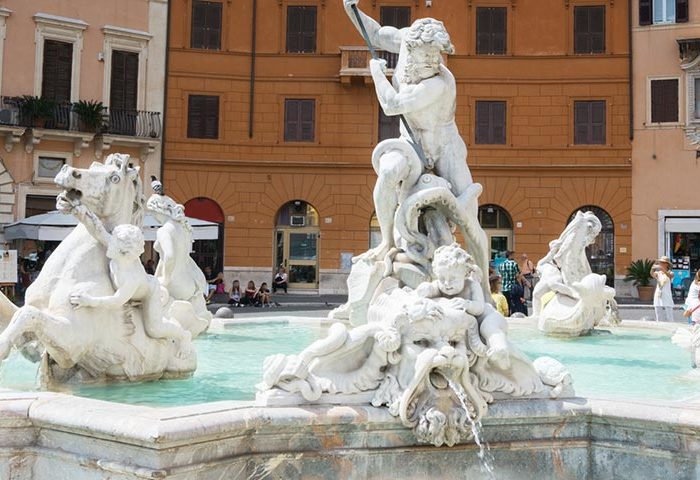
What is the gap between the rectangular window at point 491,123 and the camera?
2769 centimetres

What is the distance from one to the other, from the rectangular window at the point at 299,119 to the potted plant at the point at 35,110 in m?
7.57

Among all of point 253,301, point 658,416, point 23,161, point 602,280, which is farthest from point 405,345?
point 23,161

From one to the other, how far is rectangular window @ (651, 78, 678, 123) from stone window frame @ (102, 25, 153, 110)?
16.7 m

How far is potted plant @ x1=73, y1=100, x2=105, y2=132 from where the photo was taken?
25.5m

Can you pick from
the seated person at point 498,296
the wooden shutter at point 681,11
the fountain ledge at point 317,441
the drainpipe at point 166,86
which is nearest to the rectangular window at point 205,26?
the drainpipe at point 166,86

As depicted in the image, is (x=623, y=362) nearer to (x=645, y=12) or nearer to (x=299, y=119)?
(x=299, y=119)

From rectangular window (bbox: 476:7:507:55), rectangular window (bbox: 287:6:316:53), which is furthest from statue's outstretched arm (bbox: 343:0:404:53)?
rectangular window (bbox: 476:7:507:55)

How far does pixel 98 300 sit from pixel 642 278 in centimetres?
2352

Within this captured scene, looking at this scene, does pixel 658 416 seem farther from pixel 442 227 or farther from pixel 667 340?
pixel 667 340

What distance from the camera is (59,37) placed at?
25.8m

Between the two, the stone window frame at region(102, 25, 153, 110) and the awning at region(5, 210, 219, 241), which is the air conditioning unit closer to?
the stone window frame at region(102, 25, 153, 110)

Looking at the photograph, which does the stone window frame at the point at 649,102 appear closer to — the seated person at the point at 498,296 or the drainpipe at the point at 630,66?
the drainpipe at the point at 630,66

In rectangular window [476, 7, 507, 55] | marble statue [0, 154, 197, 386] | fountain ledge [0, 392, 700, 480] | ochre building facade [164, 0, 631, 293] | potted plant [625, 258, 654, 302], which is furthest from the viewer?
rectangular window [476, 7, 507, 55]

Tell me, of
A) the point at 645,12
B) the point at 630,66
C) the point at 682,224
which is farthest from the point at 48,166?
the point at 682,224
